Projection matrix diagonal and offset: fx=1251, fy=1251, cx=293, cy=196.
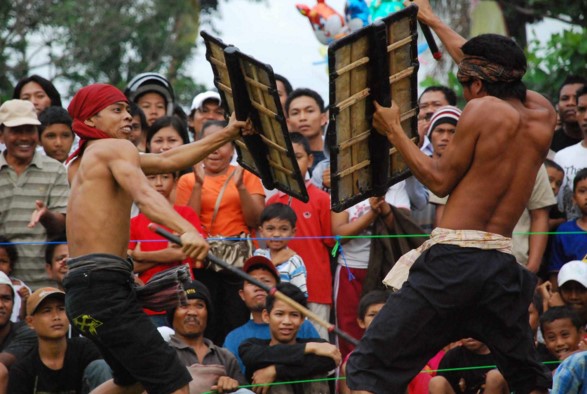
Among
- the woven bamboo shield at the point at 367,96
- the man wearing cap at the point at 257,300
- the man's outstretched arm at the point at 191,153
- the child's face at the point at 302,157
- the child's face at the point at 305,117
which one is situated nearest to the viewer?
the woven bamboo shield at the point at 367,96

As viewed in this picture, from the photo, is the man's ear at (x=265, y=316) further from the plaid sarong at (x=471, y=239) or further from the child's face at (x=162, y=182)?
the plaid sarong at (x=471, y=239)

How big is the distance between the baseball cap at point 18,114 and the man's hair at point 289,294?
253 centimetres

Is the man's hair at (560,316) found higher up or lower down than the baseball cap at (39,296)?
lower down

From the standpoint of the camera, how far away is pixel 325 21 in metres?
13.2

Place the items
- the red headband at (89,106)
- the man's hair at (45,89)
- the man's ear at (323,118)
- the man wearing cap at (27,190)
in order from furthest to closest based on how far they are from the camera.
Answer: the man's hair at (45,89)
the man's ear at (323,118)
the man wearing cap at (27,190)
the red headband at (89,106)

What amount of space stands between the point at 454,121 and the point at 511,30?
8.34 m

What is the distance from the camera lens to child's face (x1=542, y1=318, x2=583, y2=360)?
30.8 ft

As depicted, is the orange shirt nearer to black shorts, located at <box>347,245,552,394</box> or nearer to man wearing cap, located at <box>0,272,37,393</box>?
man wearing cap, located at <box>0,272,37,393</box>

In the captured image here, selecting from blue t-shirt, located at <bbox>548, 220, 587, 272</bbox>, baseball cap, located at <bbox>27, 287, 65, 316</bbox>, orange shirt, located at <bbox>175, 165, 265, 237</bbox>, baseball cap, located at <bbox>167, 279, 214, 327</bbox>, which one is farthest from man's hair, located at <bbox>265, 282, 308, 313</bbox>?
blue t-shirt, located at <bbox>548, 220, 587, 272</bbox>

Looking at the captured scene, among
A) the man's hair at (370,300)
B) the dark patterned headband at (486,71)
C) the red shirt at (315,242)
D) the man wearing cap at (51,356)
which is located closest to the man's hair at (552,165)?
the red shirt at (315,242)

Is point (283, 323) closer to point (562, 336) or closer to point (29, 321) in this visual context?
point (29, 321)

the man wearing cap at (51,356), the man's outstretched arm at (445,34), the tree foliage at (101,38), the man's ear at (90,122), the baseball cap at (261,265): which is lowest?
the man wearing cap at (51,356)

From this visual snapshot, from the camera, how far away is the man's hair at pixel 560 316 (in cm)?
940

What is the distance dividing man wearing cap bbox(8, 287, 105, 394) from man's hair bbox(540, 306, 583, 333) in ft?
10.9
